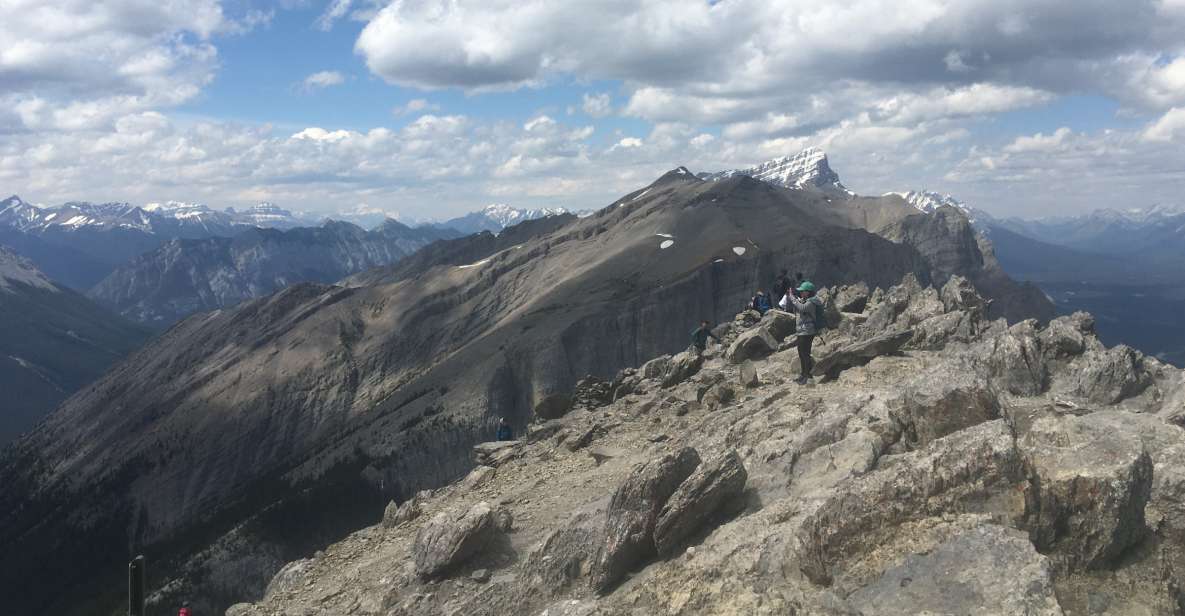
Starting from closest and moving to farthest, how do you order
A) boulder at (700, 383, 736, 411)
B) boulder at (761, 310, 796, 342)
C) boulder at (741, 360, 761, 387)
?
boulder at (700, 383, 736, 411) → boulder at (741, 360, 761, 387) → boulder at (761, 310, 796, 342)

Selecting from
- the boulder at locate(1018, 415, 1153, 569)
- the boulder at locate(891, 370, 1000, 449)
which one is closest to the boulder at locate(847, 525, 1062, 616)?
the boulder at locate(1018, 415, 1153, 569)

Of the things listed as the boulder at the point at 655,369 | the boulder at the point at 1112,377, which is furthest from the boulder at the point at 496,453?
the boulder at the point at 1112,377

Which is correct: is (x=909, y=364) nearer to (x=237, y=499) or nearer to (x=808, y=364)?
(x=808, y=364)

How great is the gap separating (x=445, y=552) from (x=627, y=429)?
13.9 meters

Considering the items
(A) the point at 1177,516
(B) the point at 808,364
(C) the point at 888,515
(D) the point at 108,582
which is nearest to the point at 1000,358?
(B) the point at 808,364

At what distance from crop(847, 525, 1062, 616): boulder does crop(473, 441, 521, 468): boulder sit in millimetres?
23684

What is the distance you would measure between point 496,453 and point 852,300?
1234 inches

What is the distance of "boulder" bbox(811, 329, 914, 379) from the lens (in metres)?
29.0

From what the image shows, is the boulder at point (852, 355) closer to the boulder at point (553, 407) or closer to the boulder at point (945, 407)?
the boulder at point (945, 407)

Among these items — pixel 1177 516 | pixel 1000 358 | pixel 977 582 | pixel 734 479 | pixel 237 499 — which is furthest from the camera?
pixel 237 499

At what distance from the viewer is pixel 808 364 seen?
29.4m

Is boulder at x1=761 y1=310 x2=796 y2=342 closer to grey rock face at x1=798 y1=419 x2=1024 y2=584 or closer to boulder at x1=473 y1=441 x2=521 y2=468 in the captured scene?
boulder at x1=473 y1=441 x2=521 y2=468

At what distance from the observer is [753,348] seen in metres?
39.4

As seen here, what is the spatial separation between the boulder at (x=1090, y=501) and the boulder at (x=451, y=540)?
1316cm
